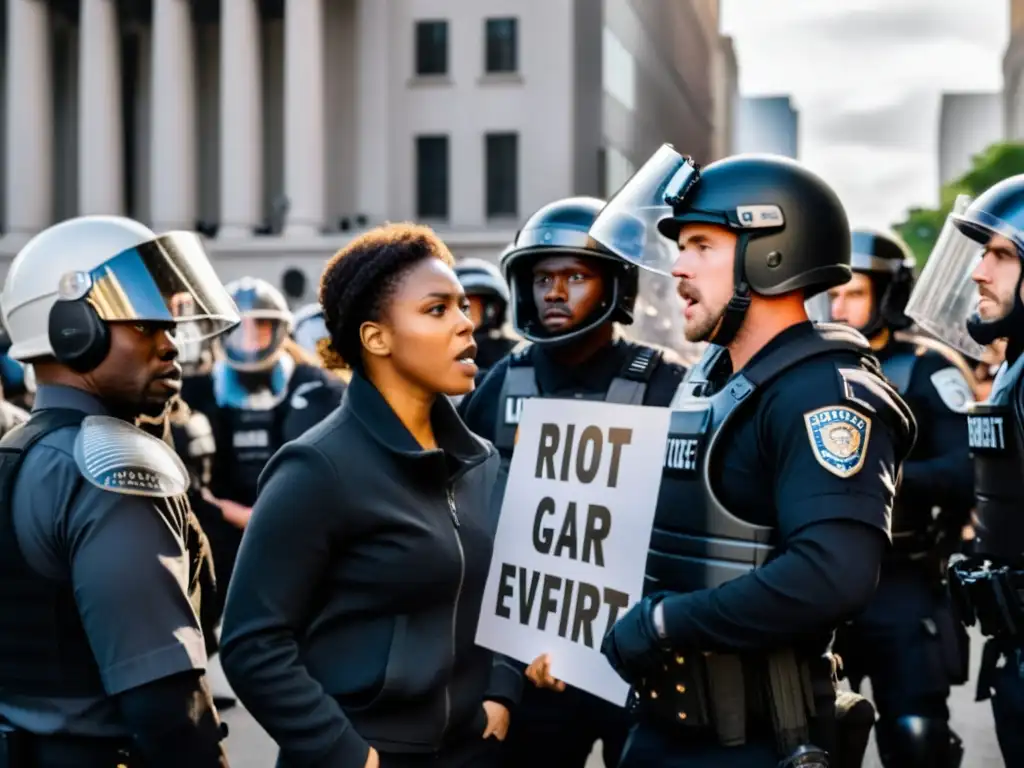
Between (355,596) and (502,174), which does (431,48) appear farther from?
(355,596)

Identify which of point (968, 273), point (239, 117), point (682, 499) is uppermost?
point (239, 117)

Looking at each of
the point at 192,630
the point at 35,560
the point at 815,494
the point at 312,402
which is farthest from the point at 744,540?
the point at 312,402

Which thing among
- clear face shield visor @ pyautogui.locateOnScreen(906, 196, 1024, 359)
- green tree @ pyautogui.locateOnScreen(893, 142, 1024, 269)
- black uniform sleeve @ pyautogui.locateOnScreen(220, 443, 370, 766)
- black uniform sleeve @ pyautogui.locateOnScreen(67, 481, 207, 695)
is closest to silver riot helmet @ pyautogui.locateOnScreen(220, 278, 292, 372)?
clear face shield visor @ pyautogui.locateOnScreen(906, 196, 1024, 359)

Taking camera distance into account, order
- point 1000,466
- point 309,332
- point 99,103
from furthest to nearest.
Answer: point 99,103 → point 309,332 → point 1000,466

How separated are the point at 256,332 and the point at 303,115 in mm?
36540

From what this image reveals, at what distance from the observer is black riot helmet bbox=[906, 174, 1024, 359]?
4.13 metres

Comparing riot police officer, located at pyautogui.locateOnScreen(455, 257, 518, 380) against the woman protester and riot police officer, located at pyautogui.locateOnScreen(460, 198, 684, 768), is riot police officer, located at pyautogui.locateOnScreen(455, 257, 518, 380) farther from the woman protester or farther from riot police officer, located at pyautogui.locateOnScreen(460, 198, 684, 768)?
the woman protester

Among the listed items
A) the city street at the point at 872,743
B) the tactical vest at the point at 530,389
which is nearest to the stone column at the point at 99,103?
the city street at the point at 872,743

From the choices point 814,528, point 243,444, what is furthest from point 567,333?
point 243,444

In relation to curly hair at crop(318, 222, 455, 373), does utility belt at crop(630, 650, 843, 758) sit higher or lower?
lower

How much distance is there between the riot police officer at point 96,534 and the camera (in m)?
2.77

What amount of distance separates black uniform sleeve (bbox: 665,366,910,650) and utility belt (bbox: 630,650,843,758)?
3.9 inches

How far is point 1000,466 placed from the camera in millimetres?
4152

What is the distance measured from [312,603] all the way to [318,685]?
0.62ft
